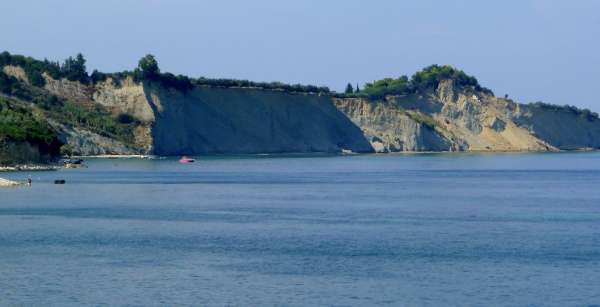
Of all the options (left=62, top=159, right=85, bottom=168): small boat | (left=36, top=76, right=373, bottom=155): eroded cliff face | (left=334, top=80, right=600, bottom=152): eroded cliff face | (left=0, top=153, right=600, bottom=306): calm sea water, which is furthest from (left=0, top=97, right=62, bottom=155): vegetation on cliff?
(left=334, top=80, right=600, bottom=152): eroded cliff face

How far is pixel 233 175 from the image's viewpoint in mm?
96500

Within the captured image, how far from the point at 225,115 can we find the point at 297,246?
4566 inches

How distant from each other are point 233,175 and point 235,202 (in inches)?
1287

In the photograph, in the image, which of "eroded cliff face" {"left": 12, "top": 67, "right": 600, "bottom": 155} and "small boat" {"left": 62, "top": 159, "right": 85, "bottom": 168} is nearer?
"small boat" {"left": 62, "top": 159, "right": 85, "bottom": 168}

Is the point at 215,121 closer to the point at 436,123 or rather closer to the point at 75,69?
the point at 75,69

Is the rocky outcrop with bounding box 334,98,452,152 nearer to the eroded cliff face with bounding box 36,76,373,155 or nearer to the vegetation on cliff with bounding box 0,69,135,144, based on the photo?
the eroded cliff face with bounding box 36,76,373,155

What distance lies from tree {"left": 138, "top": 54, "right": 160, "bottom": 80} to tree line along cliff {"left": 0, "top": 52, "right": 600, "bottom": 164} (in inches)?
5.2

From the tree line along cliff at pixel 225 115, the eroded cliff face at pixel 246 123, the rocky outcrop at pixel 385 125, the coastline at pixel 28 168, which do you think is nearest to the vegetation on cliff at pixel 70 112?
the tree line along cliff at pixel 225 115

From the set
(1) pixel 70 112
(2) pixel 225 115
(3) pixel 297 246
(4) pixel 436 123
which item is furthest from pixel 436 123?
(3) pixel 297 246

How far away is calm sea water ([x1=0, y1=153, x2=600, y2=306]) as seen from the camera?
31.1 m

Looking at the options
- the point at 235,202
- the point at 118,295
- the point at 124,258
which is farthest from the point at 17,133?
the point at 118,295

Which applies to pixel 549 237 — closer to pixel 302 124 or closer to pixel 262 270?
pixel 262 270

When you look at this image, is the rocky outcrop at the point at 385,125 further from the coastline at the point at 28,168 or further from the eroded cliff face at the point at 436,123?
the coastline at the point at 28,168

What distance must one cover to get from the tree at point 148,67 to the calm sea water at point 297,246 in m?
73.1
